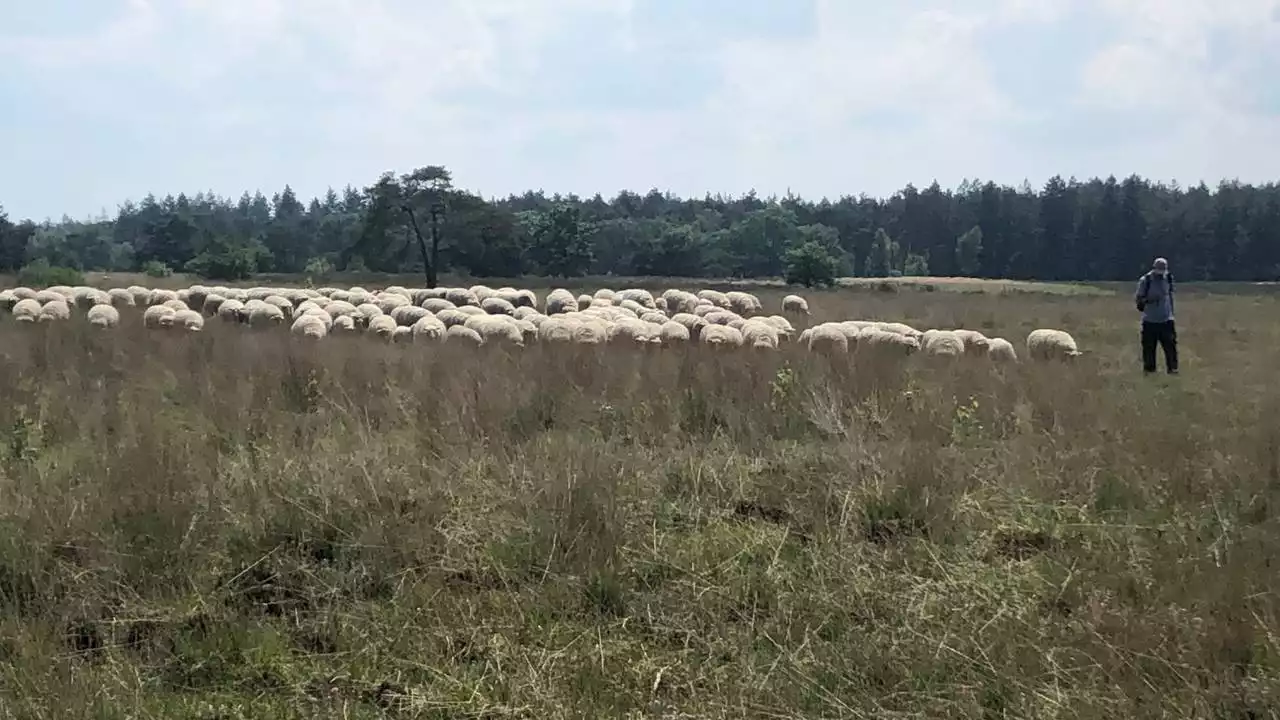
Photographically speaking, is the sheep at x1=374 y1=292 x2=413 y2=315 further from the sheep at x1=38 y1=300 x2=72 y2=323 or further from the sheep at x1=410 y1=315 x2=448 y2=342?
the sheep at x1=38 y1=300 x2=72 y2=323

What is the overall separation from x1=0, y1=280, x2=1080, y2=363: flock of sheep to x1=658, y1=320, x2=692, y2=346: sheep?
23 millimetres

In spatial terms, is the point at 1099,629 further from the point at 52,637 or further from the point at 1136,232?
the point at 1136,232

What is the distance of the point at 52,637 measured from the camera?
363 cm

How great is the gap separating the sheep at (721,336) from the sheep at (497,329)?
2985 millimetres

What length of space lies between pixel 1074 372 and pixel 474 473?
9.24 meters

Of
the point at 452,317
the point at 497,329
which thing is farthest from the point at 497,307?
the point at 497,329

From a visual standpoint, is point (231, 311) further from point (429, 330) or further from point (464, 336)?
point (464, 336)

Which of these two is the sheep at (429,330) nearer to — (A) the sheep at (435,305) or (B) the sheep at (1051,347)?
(A) the sheep at (435,305)

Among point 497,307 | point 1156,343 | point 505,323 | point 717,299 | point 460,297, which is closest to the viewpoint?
point 1156,343

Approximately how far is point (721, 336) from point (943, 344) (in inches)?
136

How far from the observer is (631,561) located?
4.41m

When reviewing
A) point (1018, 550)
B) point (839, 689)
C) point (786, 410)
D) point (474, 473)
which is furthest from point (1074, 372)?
point (839, 689)

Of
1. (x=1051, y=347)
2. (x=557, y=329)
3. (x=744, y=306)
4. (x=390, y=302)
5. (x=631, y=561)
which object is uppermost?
(x=390, y=302)

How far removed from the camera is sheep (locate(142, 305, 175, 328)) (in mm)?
18016
